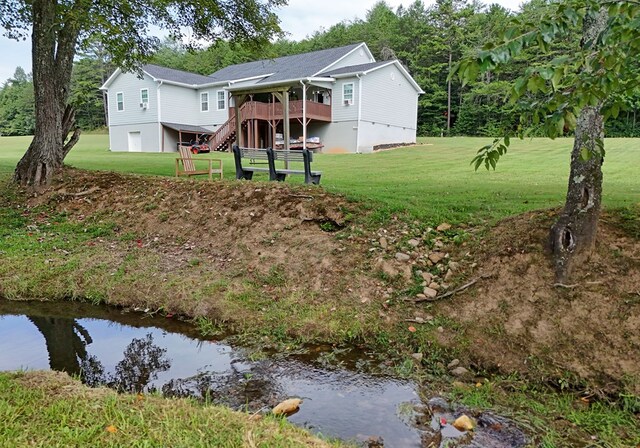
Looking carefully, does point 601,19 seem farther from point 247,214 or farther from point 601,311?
point 247,214

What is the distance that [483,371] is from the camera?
4227mm

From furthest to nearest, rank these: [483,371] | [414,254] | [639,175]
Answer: [639,175]
[414,254]
[483,371]

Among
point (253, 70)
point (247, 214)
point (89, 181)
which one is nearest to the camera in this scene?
point (247, 214)

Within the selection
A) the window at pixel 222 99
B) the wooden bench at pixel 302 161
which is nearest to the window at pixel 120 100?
the window at pixel 222 99

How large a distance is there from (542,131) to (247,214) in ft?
18.0

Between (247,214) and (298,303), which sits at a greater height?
(247,214)

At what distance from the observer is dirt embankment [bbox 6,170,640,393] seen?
424 cm

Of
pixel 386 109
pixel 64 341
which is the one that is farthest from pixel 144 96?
pixel 64 341

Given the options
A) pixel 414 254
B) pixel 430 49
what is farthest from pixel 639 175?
pixel 430 49

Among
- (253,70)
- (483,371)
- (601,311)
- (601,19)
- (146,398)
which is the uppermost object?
(253,70)

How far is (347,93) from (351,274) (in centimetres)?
2051

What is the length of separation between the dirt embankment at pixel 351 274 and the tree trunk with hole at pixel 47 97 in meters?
1.28

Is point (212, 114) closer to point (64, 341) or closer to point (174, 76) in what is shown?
point (174, 76)

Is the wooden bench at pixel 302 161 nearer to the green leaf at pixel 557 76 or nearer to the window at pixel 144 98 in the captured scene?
the green leaf at pixel 557 76
